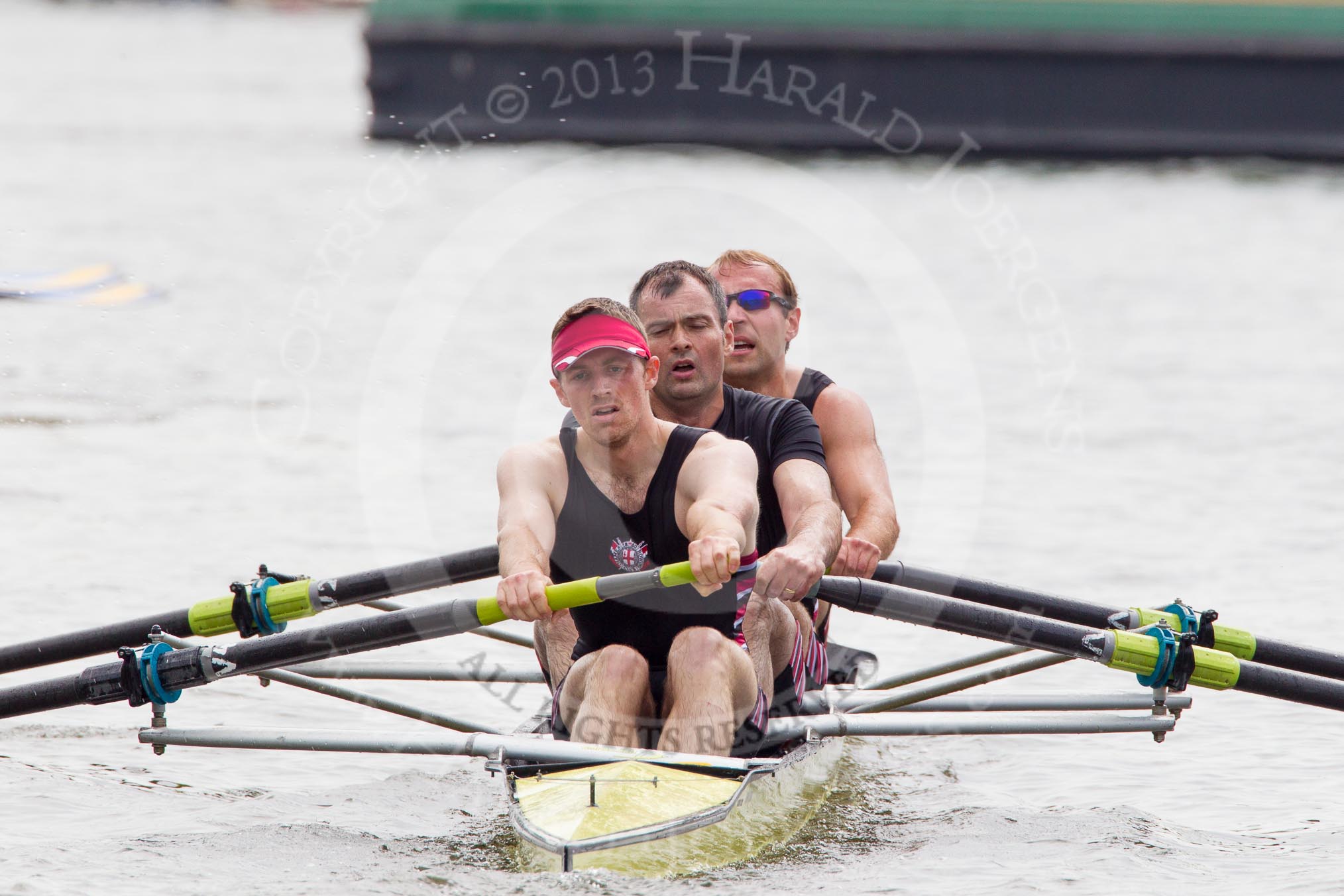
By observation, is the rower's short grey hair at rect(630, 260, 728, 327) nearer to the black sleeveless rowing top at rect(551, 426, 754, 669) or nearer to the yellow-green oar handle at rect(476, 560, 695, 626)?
the black sleeveless rowing top at rect(551, 426, 754, 669)

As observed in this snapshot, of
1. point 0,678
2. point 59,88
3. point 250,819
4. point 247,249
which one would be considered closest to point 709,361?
point 250,819

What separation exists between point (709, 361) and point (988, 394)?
1075 centimetres

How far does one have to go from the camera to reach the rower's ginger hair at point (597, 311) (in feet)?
19.5

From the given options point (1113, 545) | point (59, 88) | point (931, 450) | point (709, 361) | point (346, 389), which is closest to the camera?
point (709, 361)

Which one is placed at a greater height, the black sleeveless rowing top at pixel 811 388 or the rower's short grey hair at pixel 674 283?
the rower's short grey hair at pixel 674 283

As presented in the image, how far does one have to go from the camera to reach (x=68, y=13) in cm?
8538

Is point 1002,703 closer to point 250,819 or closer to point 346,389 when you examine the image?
point 250,819

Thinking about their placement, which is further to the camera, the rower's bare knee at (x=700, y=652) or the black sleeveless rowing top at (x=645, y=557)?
the black sleeveless rowing top at (x=645, y=557)

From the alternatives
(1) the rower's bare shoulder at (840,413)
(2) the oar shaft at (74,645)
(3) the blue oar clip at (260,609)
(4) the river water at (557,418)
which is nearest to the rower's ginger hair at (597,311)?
(1) the rower's bare shoulder at (840,413)

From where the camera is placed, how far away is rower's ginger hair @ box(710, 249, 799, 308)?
24.7ft

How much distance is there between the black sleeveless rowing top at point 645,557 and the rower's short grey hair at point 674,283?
0.79 meters

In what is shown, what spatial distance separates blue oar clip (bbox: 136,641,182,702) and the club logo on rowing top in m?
1.77

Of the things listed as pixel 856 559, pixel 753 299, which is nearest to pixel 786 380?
pixel 753 299

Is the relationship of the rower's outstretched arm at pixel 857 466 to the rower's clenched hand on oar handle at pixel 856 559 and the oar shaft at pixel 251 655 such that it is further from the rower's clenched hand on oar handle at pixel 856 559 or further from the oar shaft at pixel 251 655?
the oar shaft at pixel 251 655
